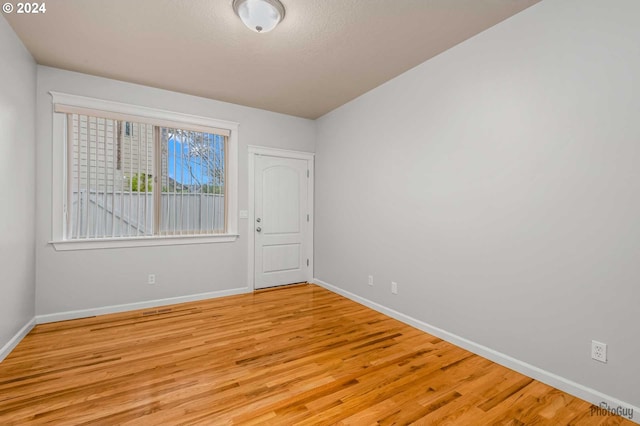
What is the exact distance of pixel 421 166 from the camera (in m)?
3.08

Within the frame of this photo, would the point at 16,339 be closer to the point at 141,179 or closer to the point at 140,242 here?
the point at 140,242

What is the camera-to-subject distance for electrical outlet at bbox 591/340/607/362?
6.09 feet

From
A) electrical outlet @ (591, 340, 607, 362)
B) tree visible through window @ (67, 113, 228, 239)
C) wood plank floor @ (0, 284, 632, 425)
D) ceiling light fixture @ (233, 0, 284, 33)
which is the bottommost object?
wood plank floor @ (0, 284, 632, 425)

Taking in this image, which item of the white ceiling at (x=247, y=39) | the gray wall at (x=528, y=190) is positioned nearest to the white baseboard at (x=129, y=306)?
the gray wall at (x=528, y=190)

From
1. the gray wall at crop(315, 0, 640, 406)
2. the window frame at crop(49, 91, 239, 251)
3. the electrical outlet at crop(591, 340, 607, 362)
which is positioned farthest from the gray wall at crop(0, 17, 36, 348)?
the electrical outlet at crop(591, 340, 607, 362)

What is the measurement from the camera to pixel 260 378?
2.14 meters

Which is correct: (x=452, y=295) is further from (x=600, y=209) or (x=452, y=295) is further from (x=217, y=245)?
(x=217, y=245)

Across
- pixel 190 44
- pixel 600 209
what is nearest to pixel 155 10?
pixel 190 44

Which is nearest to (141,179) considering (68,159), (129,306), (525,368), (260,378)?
(68,159)

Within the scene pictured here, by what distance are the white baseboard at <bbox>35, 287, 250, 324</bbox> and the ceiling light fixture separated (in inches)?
128

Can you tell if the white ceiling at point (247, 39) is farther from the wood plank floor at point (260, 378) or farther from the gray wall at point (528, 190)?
the wood plank floor at point (260, 378)

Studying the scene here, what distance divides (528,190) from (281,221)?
329 centimetres

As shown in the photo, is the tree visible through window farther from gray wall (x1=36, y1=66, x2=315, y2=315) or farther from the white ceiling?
the white ceiling

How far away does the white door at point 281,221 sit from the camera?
4.45m
